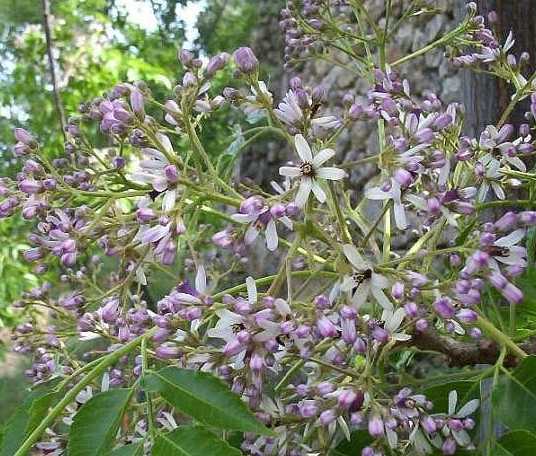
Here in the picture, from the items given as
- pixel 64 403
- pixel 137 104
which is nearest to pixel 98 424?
pixel 64 403

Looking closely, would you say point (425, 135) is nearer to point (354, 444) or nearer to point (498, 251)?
point (498, 251)

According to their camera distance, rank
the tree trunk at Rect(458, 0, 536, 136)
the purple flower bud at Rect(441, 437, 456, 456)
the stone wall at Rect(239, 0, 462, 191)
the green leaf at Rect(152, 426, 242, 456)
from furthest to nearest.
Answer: the stone wall at Rect(239, 0, 462, 191)
the tree trunk at Rect(458, 0, 536, 136)
the purple flower bud at Rect(441, 437, 456, 456)
the green leaf at Rect(152, 426, 242, 456)

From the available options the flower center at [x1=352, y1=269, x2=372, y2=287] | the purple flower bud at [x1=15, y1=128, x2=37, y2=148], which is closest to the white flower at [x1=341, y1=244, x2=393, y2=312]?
the flower center at [x1=352, y1=269, x2=372, y2=287]

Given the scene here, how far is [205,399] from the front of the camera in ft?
1.80

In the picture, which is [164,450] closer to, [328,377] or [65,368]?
[328,377]

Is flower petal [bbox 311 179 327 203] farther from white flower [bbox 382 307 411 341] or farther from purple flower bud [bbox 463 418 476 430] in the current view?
purple flower bud [bbox 463 418 476 430]

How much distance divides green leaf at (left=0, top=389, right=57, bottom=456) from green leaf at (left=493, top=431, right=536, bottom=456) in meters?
0.33

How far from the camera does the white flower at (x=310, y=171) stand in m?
0.60

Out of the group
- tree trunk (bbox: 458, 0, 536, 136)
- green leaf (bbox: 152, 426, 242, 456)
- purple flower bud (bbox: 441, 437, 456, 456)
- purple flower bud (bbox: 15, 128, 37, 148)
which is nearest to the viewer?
green leaf (bbox: 152, 426, 242, 456)

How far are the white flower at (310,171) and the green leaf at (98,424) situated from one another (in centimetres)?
19

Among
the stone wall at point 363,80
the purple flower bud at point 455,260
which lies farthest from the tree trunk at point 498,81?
the stone wall at point 363,80

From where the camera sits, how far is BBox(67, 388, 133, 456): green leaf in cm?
55

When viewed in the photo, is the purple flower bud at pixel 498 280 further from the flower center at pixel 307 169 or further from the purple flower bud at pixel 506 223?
the flower center at pixel 307 169

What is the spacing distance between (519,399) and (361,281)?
0.15 meters
